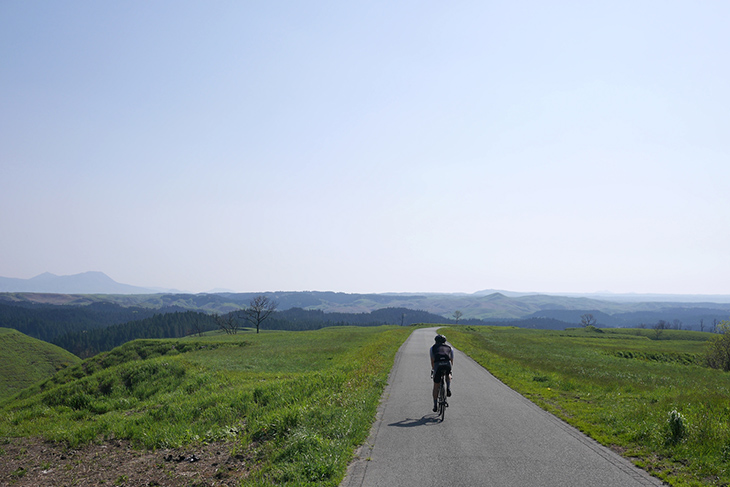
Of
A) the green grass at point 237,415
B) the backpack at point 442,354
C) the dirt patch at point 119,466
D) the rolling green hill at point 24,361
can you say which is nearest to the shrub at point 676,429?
the backpack at point 442,354

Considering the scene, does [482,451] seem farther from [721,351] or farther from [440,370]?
[721,351]

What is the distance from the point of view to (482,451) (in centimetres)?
993

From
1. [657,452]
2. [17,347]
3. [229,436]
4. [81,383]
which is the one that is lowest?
[17,347]

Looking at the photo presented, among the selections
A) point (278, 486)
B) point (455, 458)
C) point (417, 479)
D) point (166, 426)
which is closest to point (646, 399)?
point (455, 458)

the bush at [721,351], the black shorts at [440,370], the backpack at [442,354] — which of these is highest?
the backpack at [442,354]

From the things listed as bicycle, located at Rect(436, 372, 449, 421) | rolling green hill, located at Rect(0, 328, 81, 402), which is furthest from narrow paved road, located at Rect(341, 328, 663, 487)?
rolling green hill, located at Rect(0, 328, 81, 402)

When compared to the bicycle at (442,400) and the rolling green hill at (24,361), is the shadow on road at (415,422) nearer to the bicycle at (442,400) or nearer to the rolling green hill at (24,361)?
the bicycle at (442,400)

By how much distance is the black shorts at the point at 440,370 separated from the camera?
13.6m

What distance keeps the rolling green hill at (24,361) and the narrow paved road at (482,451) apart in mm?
99984

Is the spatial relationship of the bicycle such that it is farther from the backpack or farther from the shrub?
the shrub

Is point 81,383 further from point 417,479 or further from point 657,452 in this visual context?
point 657,452

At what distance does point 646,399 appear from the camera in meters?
16.3

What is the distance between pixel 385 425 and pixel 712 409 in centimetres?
1175

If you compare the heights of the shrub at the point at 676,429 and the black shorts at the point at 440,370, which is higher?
the black shorts at the point at 440,370
